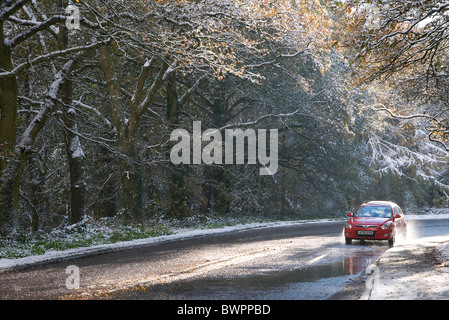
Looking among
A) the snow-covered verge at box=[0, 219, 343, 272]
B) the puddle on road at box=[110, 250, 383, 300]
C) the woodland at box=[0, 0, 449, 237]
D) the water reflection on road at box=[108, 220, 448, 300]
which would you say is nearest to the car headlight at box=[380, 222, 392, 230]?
the water reflection on road at box=[108, 220, 448, 300]

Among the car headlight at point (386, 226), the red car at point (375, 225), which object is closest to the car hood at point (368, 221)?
the red car at point (375, 225)

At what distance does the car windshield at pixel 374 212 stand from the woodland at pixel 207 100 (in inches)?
147

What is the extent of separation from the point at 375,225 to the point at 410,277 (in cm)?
971

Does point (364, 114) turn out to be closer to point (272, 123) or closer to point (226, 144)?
point (272, 123)

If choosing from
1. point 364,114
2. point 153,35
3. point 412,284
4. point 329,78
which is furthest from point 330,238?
point 364,114

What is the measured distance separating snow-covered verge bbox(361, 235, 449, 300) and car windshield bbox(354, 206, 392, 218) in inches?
176

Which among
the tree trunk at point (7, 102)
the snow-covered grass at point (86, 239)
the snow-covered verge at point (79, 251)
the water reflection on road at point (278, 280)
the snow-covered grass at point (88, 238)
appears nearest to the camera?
the water reflection on road at point (278, 280)

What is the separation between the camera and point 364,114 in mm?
41375

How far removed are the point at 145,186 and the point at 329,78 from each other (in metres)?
14.0

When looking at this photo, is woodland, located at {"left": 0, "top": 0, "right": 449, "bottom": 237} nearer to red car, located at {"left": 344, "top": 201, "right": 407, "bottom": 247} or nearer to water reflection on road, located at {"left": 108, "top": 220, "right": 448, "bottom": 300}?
red car, located at {"left": 344, "top": 201, "right": 407, "bottom": 247}

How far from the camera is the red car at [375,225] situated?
21031 millimetres

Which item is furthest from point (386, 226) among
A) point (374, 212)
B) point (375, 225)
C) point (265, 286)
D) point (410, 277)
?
point (265, 286)

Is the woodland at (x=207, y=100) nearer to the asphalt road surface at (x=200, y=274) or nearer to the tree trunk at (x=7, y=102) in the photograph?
the tree trunk at (x=7, y=102)

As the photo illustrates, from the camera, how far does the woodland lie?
1825cm
